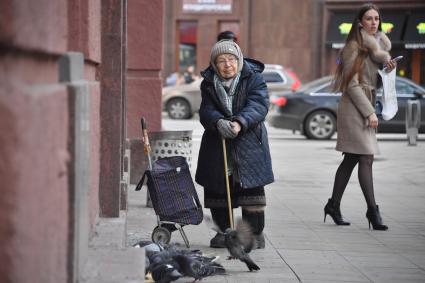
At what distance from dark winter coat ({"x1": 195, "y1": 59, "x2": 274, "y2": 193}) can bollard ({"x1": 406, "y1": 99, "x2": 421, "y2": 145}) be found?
13756mm

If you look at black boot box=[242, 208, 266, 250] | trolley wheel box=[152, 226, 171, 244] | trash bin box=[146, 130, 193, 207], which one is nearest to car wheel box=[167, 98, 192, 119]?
trash bin box=[146, 130, 193, 207]

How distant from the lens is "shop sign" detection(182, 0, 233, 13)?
4109 cm

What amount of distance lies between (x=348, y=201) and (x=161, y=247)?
4.75 metres

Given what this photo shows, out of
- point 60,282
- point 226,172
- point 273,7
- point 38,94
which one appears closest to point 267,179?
point 226,172

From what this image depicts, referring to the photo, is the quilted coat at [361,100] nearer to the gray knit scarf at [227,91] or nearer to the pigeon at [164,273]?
the gray knit scarf at [227,91]

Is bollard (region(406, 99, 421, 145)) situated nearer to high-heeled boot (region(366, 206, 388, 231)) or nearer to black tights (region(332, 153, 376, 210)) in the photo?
black tights (region(332, 153, 376, 210))

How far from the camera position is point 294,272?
641cm

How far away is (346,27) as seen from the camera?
Answer: 131 feet

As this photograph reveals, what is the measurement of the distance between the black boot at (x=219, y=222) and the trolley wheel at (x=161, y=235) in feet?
1.23

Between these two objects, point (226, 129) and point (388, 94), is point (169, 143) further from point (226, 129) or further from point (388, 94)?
point (226, 129)

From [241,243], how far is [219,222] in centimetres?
95

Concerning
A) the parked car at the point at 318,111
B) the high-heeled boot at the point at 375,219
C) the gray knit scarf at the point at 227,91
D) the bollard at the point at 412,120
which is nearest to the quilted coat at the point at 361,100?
the high-heeled boot at the point at 375,219

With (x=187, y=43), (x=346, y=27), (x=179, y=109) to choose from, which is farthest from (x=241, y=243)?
(x=187, y=43)

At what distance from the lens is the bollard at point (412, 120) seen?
2058 centimetres
